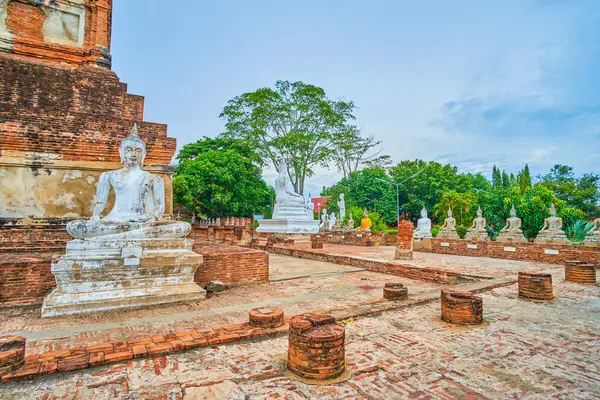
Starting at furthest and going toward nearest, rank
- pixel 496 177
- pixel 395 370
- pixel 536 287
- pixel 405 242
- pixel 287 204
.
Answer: pixel 496 177 → pixel 287 204 → pixel 405 242 → pixel 536 287 → pixel 395 370

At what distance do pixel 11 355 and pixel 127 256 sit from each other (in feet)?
8.28

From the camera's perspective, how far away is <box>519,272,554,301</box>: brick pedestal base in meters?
5.39

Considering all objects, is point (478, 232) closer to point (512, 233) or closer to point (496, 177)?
point (512, 233)

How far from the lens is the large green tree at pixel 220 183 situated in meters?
26.5

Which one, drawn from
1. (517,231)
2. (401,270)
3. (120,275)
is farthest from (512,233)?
(120,275)

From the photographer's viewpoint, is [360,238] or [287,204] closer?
[360,238]

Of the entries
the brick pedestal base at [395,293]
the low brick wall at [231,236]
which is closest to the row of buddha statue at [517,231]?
the low brick wall at [231,236]

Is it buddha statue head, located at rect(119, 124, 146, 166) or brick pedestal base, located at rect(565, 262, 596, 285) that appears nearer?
buddha statue head, located at rect(119, 124, 146, 166)

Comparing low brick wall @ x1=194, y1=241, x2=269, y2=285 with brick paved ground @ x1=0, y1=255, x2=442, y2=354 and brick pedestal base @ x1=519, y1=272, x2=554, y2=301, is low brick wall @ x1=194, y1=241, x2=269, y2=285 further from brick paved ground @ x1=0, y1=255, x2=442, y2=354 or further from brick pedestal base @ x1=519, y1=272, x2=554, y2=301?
brick pedestal base @ x1=519, y1=272, x2=554, y2=301

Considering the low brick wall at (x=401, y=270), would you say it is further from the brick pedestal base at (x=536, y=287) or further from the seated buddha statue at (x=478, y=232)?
the seated buddha statue at (x=478, y=232)

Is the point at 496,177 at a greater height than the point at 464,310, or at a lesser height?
greater

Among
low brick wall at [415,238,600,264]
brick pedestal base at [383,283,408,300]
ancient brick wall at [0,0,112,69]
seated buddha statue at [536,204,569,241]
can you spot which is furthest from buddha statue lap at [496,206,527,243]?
ancient brick wall at [0,0,112,69]

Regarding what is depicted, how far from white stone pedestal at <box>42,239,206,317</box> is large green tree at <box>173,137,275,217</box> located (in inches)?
836

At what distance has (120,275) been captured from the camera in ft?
16.6
